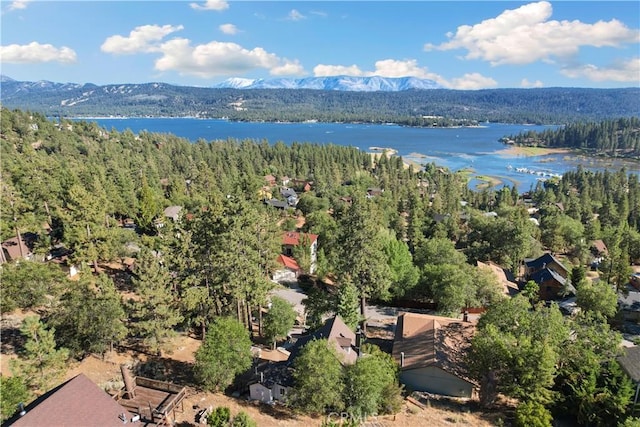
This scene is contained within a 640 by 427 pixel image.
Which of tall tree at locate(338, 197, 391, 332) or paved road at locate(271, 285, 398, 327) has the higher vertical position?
tall tree at locate(338, 197, 391, 332)

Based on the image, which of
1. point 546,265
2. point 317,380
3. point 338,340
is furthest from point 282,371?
point 546,265

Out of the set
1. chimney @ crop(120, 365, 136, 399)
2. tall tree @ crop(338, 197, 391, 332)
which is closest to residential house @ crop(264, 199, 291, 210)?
tall tree @ crop(338, 197, 391, 332)

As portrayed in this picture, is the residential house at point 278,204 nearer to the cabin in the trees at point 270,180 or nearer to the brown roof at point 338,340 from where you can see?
the cabin in the trees at point 270,180

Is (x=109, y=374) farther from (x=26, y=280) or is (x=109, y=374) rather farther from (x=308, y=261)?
(x=308, y=261)

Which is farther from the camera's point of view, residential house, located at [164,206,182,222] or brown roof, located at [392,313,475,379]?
residential house, located at [164,206,182,222]

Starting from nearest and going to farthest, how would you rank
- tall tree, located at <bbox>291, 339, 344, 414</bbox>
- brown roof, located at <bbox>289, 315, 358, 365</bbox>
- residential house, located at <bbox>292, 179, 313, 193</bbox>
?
tall tree, located at <bbox>291, 339, 344, 414</bbox> < brown roof, located at <bbox>289, 315, 358, 365</bbox> < residential house, located at <bbox>292, 179, 313, 193</bbox>

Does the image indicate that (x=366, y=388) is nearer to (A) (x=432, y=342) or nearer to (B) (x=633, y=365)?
(A) (x=432, y=342)

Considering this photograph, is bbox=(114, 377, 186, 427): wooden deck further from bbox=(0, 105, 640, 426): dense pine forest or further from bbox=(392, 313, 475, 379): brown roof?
bbox=(392, 313, 475, 379): brown roof
